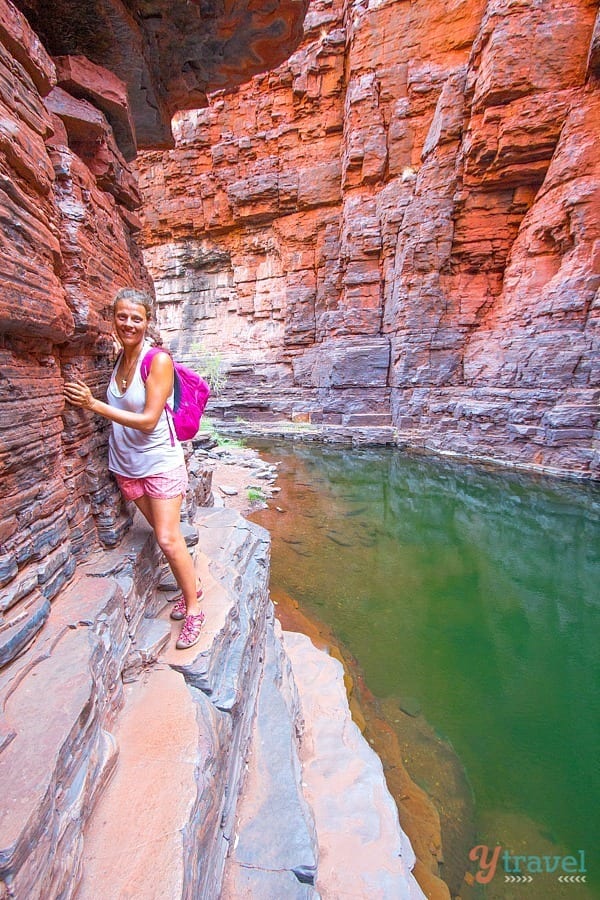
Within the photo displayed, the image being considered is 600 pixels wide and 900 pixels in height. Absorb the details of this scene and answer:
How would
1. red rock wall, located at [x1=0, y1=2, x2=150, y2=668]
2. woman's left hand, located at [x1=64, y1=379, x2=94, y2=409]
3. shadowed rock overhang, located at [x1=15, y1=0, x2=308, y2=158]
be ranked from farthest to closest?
shadowed rock overhang, located at [x1=15, y1=0, x2=308, y2=158], woman's left hand, located at [x1=64, y1=379, x2=94, y2=409], red rock wall, located at [x1=0, y1=2, x2=150, y2=668]

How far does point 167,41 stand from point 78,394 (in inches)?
117

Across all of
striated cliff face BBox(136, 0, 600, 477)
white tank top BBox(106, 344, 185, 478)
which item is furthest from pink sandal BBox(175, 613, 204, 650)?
striated cliff face BBox(136, 0, 600, 477)

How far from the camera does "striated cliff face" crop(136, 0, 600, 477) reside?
1016cm

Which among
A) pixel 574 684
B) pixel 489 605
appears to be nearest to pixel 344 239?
pixel 489 605

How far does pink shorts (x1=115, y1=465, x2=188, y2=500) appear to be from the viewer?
6.67 ft

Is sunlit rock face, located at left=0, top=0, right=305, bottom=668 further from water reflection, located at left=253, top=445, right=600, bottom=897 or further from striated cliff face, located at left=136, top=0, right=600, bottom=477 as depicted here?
striated cliff face, located at left=136, top=0, right=600, bottom=477

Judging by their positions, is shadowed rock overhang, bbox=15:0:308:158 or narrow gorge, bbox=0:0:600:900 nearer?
narrow gorge, bbox=0:0:600:900

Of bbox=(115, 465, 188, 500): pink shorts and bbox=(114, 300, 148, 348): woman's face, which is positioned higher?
bbox=(114, 300, 148, 348): woman's face

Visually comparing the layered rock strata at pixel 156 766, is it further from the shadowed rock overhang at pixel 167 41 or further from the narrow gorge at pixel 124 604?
the shadowed rock overhang at pixel 167 41

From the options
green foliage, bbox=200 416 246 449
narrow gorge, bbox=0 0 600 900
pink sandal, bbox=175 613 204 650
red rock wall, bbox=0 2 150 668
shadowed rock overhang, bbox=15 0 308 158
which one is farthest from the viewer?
green foliage, bbox=200 416 246 449

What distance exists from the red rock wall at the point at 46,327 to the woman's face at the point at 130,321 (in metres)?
0.29

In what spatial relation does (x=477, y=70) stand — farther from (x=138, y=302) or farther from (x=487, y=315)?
(x=138, y=302)

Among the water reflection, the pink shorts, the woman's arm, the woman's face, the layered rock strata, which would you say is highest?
the woman's face

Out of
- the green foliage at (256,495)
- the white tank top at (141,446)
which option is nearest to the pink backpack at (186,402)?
the white tank top at (141,446)
